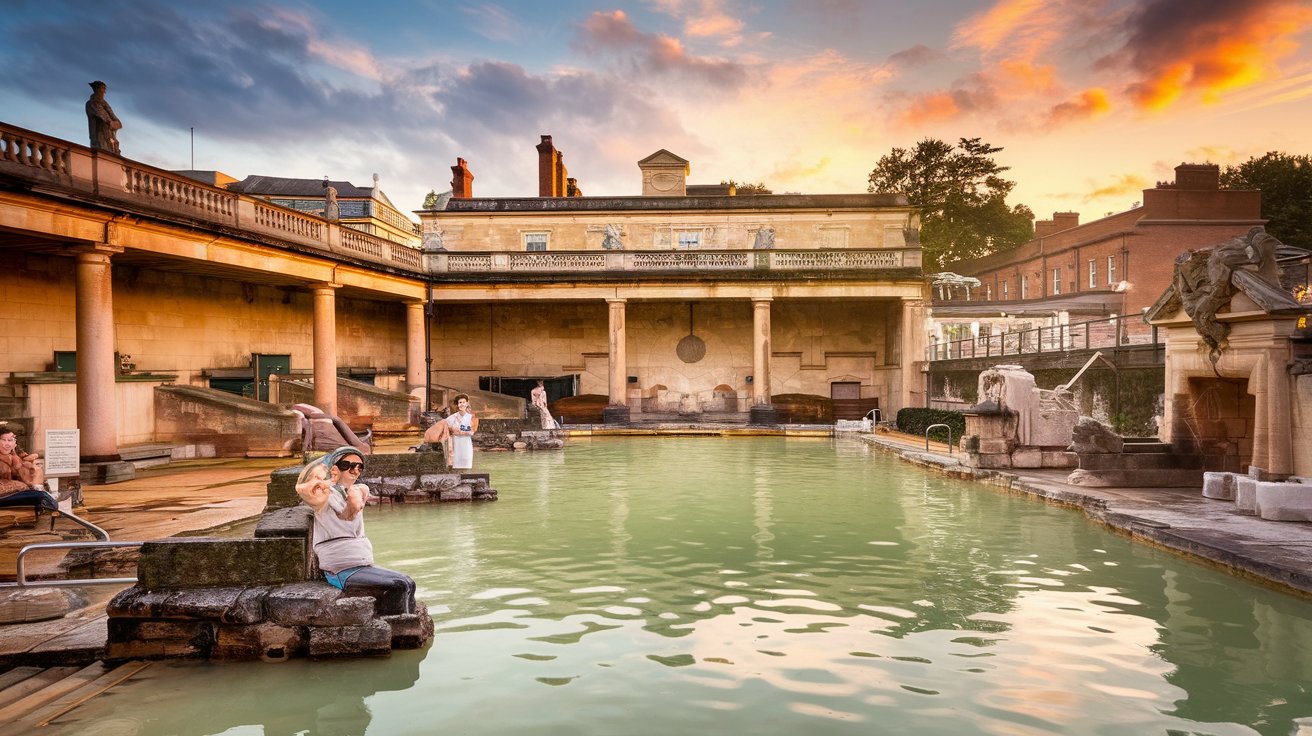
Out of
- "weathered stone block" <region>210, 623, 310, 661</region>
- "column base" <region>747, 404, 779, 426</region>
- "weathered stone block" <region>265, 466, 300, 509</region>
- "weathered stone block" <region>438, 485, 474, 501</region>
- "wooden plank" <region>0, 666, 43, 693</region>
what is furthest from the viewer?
"column base" <region>747, 404, 779, 426</region>

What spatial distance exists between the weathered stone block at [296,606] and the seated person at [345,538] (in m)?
0.22

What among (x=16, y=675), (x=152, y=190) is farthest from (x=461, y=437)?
(x=152, y=190)

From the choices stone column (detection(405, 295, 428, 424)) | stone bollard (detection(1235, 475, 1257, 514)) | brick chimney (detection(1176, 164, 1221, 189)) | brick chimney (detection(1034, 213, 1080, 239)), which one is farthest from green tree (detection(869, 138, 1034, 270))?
stone bollard (detection(1235, 475, 1257, 514))

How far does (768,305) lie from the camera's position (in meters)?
30.4

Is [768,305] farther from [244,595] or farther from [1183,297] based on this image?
[244,595]

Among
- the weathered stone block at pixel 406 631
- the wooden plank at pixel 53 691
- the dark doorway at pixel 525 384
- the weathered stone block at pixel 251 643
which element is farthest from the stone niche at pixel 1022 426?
the dark doorway at pixel 525 384

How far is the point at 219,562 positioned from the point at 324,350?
16.8 m

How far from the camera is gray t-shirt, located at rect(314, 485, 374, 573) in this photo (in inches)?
237

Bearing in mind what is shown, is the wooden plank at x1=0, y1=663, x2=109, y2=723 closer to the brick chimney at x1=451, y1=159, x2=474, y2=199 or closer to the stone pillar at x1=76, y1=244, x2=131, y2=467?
the stone pillar at x1=76, y1=244, x2=131, y2=467

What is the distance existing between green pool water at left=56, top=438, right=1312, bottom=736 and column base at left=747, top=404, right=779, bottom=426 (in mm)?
18497

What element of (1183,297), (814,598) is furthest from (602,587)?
(1183,297)

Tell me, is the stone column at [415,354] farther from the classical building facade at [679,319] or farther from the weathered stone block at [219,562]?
the weathered stone block at [219,562]

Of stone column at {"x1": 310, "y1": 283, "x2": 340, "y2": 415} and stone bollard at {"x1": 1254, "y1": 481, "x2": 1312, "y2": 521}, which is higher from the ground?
stone column at {"x1": 310, "y1": 283, "x2": 340, "y2": 415}

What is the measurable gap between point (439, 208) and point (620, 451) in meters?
19.0
